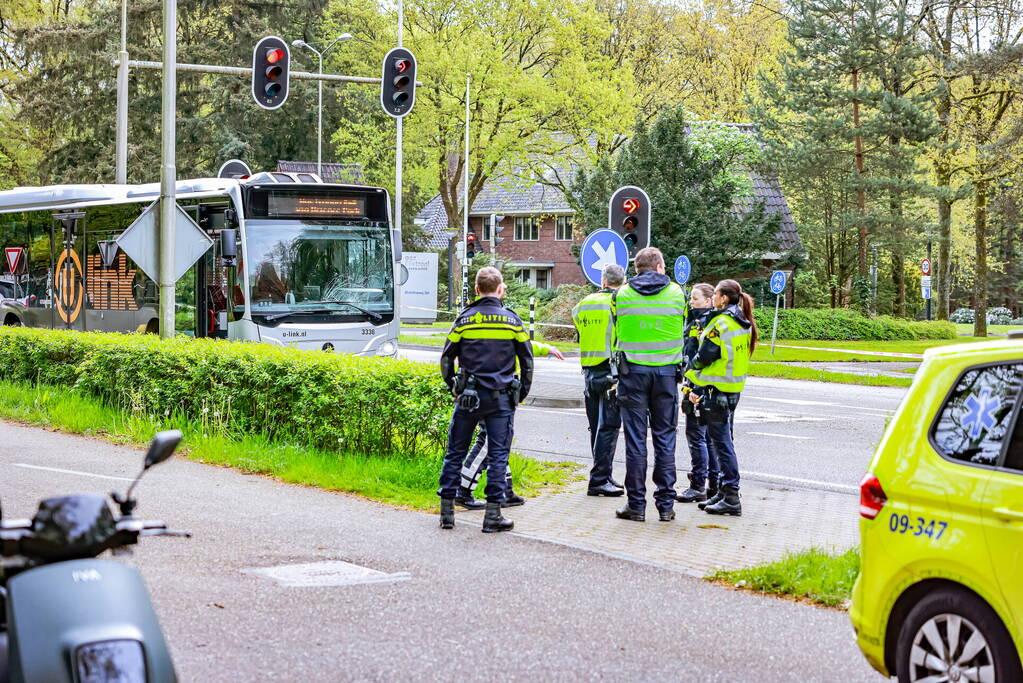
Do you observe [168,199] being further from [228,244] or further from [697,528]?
[697,528]

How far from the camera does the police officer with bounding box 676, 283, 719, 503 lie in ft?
34.6

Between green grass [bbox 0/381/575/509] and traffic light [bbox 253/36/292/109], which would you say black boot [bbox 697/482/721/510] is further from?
traffic light [bbox 253/36/292/109]

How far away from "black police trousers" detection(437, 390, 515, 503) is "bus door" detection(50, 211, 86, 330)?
1477cm

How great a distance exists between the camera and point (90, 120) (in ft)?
168

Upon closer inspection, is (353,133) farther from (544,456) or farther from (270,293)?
(544,456)

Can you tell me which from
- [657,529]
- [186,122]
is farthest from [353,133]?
[657,529]

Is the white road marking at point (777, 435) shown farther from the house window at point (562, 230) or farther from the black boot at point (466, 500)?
the house window at point (562, 230)

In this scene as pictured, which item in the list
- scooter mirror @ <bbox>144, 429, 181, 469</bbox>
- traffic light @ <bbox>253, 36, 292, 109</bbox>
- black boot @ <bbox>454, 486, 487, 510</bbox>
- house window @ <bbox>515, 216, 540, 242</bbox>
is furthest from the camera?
house window @ <bbox>515, 216, 540, 242</bbox>

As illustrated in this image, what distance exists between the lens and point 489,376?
915 centimetres

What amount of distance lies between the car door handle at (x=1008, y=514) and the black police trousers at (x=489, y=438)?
487 cm

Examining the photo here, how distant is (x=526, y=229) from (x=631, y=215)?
169 feet

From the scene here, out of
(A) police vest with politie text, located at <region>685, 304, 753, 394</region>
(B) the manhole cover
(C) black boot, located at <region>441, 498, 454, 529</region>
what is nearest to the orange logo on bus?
(C) black boot, located at <region>441, 498, 454, 529</region>

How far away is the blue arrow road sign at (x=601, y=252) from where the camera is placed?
15758 millimetres

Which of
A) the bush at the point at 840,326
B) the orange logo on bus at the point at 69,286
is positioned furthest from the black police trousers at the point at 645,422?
the bush at the point at 840,326
